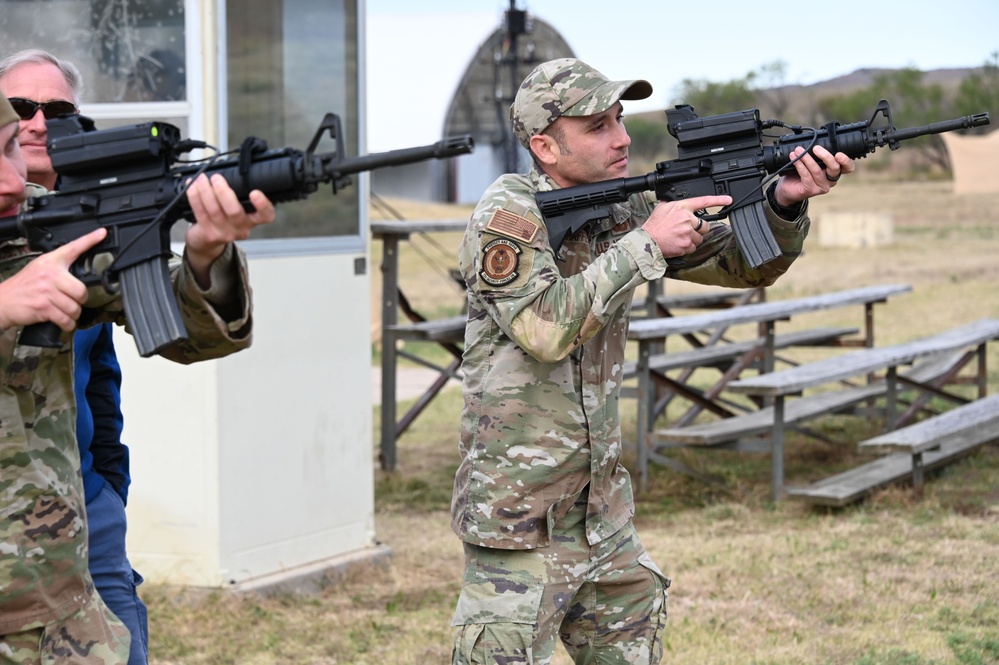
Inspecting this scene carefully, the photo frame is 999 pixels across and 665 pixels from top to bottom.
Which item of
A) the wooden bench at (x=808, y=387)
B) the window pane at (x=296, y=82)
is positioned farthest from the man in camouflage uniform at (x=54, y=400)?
the wooden bench at (x=808, y=387)

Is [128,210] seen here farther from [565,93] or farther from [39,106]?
[565,93]

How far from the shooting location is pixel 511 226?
10.4 ft

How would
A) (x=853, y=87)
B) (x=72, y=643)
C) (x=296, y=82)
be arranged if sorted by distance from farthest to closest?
(x=853, y=87) → (x=296, y=82) → (x=72, y=643)

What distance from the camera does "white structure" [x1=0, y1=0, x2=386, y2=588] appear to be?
18.4ft

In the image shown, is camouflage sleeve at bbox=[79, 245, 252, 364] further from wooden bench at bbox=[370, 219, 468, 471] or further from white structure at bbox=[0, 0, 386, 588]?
wooden bench at bbox=[370, 219, 468, 471]

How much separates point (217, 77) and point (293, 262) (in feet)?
2.96

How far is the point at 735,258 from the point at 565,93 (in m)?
0.65

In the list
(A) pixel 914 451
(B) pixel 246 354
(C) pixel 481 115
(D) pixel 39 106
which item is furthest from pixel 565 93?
(C) pixel 481 115

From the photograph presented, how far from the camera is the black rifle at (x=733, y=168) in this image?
3.29m

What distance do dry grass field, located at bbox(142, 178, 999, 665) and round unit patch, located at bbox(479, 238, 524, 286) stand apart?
7.73ft

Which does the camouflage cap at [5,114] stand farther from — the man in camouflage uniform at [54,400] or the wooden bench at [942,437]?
the wooden bench at [942,437]

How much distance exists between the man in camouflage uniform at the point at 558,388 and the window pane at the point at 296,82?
272 cm

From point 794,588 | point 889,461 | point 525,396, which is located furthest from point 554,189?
point 889,461

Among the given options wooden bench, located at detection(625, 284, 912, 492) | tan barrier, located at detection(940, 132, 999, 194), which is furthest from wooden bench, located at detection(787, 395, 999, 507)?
tan barrier, located at detection(940, 132, 999, 194)
